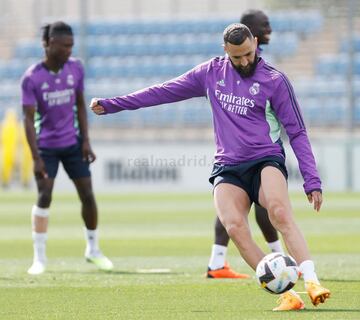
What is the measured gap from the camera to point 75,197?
2638 centimetres

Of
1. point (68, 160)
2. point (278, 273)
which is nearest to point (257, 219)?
point (68, 160)

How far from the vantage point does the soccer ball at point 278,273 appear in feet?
24.3

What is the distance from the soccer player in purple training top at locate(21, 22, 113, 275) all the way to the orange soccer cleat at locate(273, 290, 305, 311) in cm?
374

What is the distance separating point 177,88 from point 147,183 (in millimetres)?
20183

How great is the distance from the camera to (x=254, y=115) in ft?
26.2

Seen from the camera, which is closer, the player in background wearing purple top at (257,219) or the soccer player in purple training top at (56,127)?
the player in background wearing purple top at (257,219)

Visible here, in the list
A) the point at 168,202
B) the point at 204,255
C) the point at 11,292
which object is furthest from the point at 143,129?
A: the point at 11,292

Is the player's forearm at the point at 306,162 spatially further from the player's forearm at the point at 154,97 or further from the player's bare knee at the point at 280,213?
A: the player's forearm at the point at 154,97

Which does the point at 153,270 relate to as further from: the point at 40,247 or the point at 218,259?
the point at 40,247

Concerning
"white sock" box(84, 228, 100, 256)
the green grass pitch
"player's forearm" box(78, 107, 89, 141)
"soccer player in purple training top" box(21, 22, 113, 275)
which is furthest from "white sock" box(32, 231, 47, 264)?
"player's forearm" box(78, 107, 89, 141)

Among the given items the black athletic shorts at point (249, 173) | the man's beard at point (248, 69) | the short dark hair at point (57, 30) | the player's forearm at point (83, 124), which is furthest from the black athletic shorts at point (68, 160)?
the man's beard at point (248, 69)

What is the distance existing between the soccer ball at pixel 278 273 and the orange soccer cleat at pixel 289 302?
31 cm

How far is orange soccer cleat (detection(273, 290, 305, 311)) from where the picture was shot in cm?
779

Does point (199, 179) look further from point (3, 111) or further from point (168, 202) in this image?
point (3, 111)
